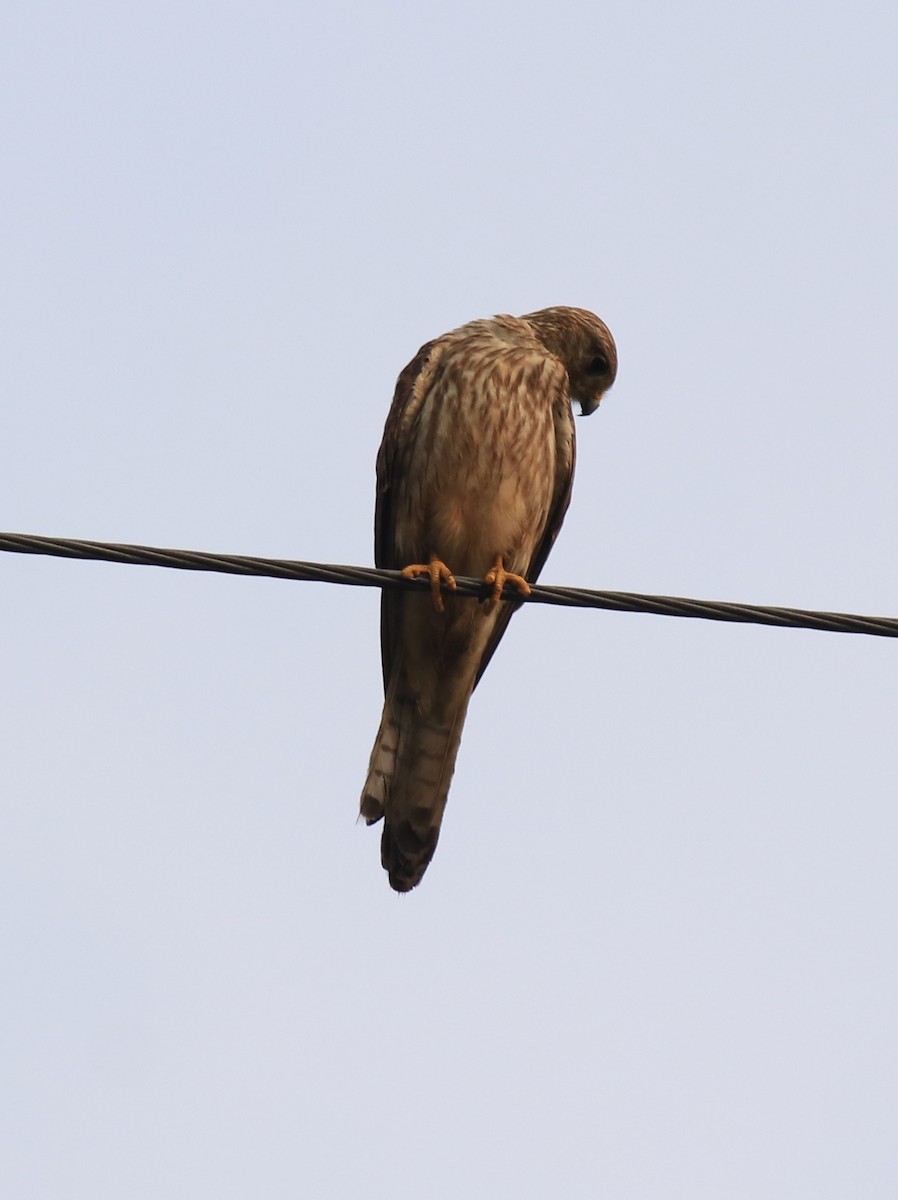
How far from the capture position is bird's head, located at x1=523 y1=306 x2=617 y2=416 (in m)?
7.05

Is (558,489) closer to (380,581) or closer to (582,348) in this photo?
(582,348)

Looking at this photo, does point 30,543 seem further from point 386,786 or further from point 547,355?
point 547,355

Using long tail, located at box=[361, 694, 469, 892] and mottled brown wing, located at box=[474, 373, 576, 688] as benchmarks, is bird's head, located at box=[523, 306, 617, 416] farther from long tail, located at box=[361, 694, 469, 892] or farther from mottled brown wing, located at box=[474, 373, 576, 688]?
long tail, located at box=[361, 694, 469, 892]

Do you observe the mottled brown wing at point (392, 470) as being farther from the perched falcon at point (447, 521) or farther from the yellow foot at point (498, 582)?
the yellow foot at point (498, 582)

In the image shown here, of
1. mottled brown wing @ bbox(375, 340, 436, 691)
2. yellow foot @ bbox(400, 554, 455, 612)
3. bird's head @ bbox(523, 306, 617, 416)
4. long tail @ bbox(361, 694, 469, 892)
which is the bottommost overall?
long tail @ bbox(361, 694, 469, 892)

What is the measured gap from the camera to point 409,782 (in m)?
6.45

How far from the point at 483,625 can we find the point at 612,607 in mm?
2037

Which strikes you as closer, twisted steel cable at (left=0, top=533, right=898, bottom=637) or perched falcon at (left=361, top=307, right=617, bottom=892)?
twisted steel cable at (left=0, top=533, right=898, bottom=637)

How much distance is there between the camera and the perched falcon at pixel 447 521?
20.5 feet

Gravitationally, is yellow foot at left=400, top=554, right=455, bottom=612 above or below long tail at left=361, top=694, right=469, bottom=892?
above

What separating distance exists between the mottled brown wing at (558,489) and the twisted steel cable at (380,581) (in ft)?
6.70

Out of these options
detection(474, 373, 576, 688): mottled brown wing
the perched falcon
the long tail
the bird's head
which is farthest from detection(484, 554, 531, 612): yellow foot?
the bird's head

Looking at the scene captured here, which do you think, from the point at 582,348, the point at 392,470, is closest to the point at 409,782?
the point at 392,470

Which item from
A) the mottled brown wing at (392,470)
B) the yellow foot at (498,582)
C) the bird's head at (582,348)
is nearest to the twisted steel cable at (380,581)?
the yellow foot at (498,582)
